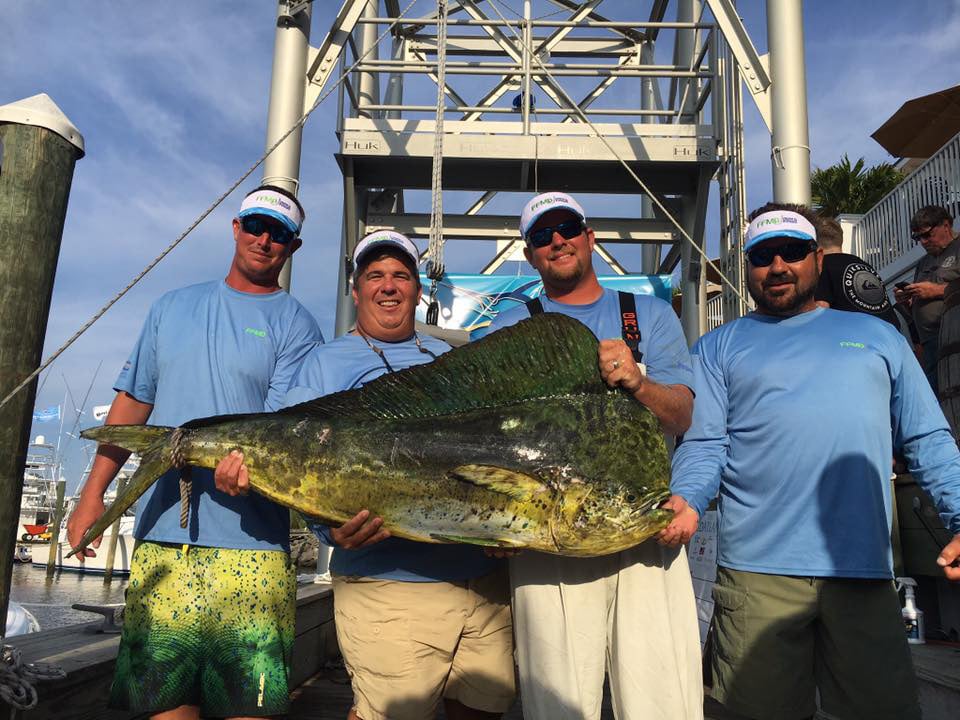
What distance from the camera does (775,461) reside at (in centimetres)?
195

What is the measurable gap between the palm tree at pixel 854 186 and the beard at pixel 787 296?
1783 centimetres

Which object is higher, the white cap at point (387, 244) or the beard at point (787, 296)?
the white cap at point (387, 244)

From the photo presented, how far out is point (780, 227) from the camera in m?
2.03

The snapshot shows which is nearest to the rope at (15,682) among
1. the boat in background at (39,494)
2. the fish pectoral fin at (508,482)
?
the fish pectoral fin at (508,482)

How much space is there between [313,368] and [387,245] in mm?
Result: 433

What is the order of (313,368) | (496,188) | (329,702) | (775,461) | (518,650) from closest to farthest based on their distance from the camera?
(518,650)
(775,461)
(313,368)
(329,702)
(496,188)

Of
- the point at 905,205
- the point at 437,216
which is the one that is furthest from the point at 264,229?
the point at 905,205

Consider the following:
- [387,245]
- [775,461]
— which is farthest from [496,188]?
[775,461]

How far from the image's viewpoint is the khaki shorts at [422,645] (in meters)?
1.88

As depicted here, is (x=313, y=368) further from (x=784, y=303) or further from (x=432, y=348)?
(x=784, y=303)

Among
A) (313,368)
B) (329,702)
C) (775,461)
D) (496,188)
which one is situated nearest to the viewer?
(775,461)

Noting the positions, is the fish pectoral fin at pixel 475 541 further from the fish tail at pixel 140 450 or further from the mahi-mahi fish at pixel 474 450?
the fish tail at pixel 140 450

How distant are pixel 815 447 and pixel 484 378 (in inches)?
37.0

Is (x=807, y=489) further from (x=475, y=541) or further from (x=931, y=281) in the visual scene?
(x=931, y=281)
